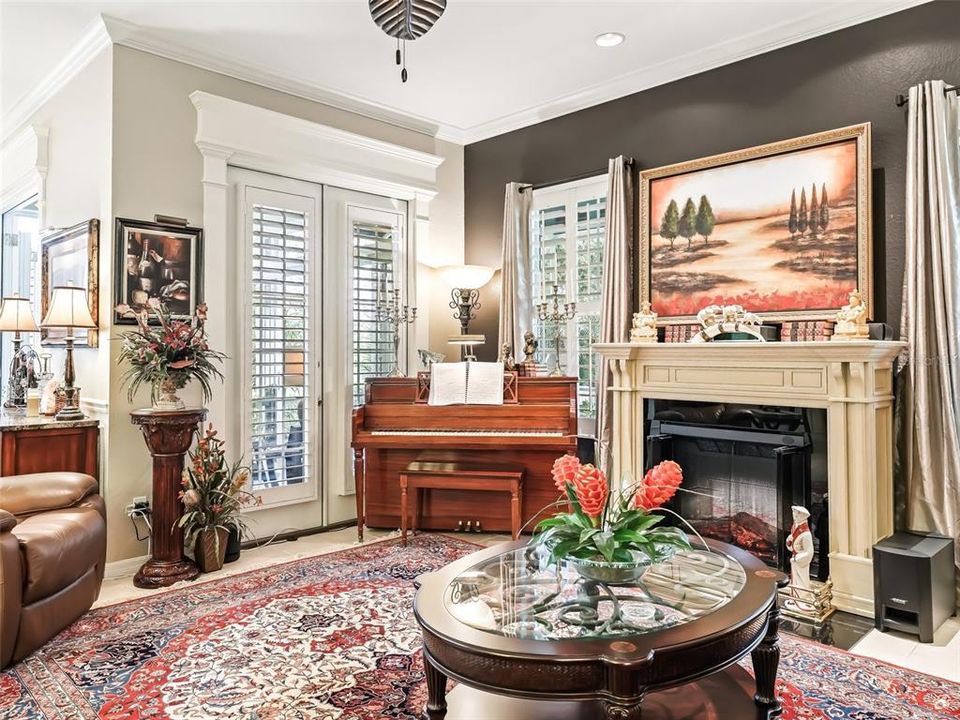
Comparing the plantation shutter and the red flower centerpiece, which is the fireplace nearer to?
the red flower centerpiece

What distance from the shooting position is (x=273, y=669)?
2.52m

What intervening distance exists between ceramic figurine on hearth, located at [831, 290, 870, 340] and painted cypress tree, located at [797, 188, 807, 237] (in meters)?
0.54

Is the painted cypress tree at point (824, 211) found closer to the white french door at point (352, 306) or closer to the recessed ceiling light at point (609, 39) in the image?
the recessed ceiling light at point (609, 39)

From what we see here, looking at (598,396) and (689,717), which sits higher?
(598,396)

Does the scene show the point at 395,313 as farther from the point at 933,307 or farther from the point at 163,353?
the point at 933,307

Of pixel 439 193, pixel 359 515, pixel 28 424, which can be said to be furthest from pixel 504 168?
pixel 28 424

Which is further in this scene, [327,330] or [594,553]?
[327,330]

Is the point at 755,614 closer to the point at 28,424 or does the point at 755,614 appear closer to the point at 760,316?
the point at 760,316

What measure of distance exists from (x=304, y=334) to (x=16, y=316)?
5.48ft

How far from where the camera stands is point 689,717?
1.82 meters

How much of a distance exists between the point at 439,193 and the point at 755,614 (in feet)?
13.9

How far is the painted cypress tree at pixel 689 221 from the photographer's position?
4.07 m

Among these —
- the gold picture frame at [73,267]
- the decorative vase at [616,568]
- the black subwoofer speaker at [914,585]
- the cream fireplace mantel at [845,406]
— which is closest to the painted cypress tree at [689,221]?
the cream fireplace mantel at [845,406]

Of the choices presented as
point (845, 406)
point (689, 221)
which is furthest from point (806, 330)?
point (689, 221)
